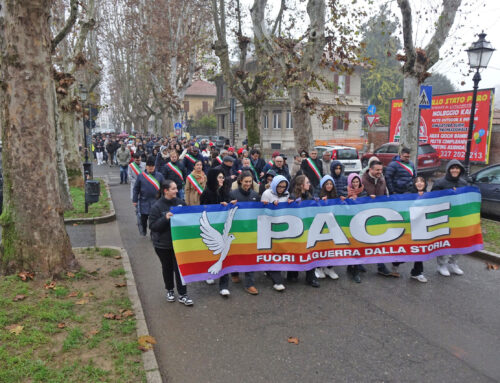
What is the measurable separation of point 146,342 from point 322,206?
3391 mm

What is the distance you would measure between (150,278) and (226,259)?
1535 millimetres

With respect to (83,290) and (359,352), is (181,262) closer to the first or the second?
(83,290)

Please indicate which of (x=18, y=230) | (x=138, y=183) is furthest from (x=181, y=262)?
(x=138, y=183)

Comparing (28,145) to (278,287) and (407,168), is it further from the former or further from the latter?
(407,168)

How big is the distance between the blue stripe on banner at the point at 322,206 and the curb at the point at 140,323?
4.21ft

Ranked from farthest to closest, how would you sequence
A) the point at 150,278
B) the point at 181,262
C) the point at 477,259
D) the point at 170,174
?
→ the point at 170,174, the point at 477,259, the point at 150,278, the point at 181,262

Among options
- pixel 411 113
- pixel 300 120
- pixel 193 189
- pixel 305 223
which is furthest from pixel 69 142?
pixel 305 223

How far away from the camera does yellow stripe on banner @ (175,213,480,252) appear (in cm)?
600

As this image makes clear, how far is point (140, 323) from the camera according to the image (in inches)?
203

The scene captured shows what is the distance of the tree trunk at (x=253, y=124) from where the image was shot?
18109 mm

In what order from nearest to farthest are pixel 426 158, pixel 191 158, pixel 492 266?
pixel 492 266 < pixel 191 158 < pixel 426 158

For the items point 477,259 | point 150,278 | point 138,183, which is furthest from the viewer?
point 138,183

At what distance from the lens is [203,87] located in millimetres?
82062

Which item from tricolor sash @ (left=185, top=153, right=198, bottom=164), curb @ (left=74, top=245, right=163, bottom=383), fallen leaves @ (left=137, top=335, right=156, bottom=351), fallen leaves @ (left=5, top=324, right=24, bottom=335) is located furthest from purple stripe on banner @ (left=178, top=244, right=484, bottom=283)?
tricolor sash @ (left=185, top=153, right=198, bottom=164)
